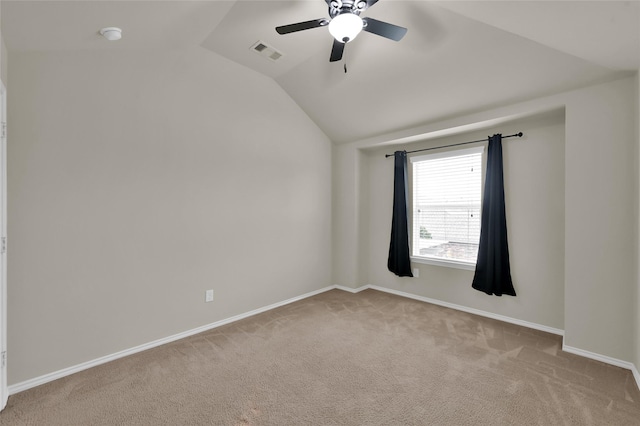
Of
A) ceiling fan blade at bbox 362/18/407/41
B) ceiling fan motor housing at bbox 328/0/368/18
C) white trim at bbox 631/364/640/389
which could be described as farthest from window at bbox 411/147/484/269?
ceiling fan motor housing at bbox 328/0/368/18

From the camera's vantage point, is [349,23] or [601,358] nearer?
[349,23]

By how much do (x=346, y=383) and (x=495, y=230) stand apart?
2443 millimetres

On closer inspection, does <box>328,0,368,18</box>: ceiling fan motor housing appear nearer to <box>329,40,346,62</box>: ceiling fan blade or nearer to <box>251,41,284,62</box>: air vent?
<box>329,40,346,62</box>: ceiling fan blade

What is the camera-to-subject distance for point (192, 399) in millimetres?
2137

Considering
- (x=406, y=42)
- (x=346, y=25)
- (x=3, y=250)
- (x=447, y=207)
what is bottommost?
(x=3, y=250)

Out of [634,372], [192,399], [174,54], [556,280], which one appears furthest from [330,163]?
[634,372]

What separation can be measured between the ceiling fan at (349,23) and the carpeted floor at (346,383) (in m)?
2.52

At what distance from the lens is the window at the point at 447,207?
388 cm

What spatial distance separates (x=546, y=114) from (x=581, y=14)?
134cm

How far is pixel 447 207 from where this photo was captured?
4.12 meters

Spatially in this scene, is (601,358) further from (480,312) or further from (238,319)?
(238,319)

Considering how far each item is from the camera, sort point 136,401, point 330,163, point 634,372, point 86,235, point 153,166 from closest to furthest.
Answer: point 136,401 < point 634,372 < point 86,235 < point 153,166 < point 330,163

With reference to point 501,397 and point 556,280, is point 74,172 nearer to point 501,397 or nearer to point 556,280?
point 501,397

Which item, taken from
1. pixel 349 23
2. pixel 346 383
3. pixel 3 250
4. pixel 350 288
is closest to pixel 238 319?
pixel 346 383
